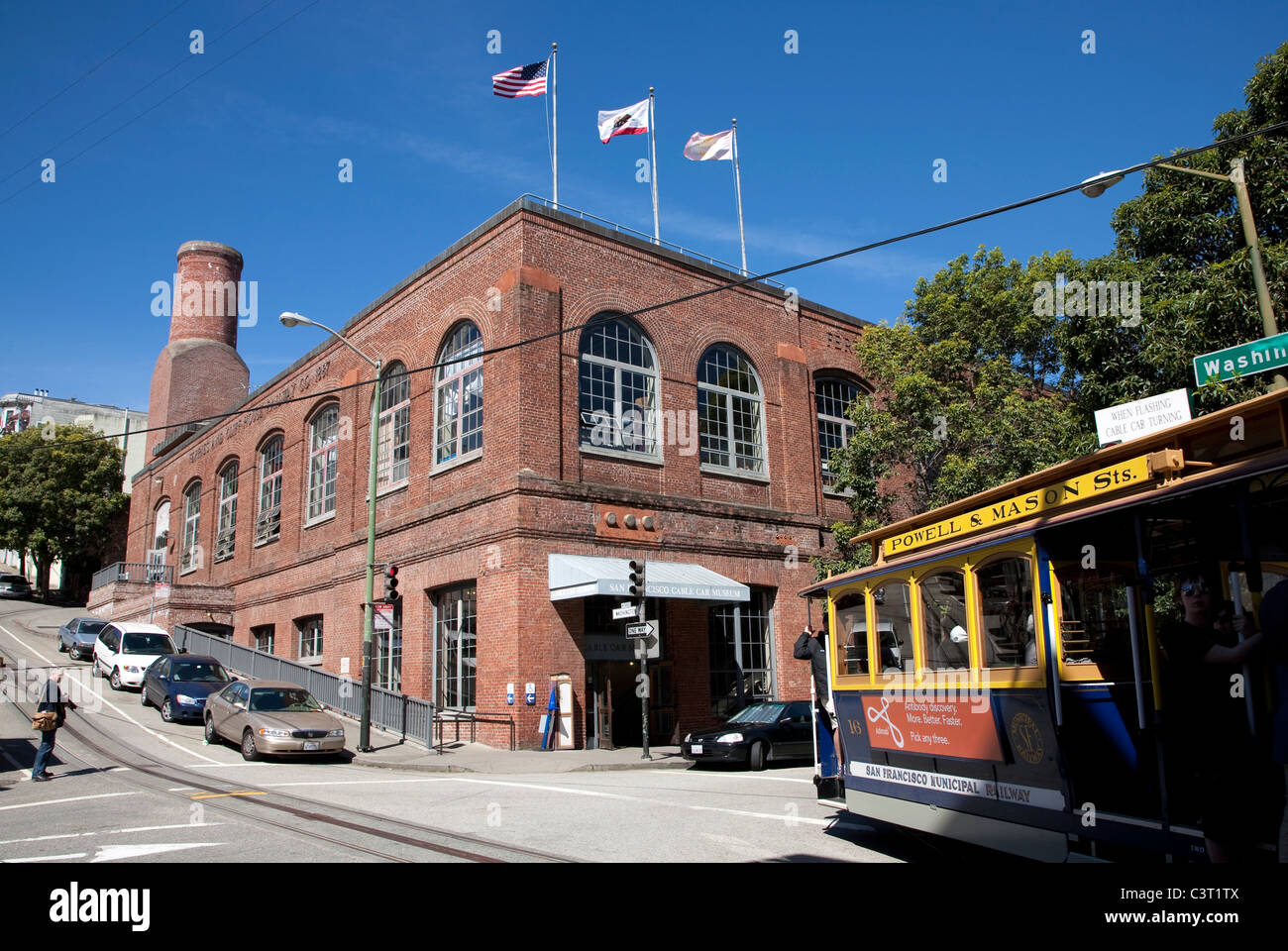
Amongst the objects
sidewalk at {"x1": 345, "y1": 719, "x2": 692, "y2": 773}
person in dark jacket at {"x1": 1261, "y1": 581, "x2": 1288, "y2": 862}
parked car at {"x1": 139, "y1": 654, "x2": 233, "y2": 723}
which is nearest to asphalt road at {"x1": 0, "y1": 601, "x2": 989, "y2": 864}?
sidewalk at {"x1": 345, "y1": 719, "x2": 692, "y2": 773}

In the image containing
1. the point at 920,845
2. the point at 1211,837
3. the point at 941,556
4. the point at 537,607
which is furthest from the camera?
the point at 537,607

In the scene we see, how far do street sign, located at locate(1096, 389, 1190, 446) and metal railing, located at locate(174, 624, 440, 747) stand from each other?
1552 cm

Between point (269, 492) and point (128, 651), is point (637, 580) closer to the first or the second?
point (128, 651)

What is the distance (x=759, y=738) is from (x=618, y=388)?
9.53 meters

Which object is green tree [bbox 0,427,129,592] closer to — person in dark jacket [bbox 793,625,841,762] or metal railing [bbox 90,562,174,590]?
metal railing [bbox 90,562,174,590]

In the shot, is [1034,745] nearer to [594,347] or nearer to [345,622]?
[594,347]

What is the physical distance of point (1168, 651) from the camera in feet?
18.4

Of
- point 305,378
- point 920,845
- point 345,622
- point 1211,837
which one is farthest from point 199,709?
point 1211,837

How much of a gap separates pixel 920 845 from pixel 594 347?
15714 millimetres

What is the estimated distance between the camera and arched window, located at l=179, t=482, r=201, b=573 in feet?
129

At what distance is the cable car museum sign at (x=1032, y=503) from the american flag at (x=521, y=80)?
1726cm

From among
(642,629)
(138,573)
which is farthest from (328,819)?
(138,573)

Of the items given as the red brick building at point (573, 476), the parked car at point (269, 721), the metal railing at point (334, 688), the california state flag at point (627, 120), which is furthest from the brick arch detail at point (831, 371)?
the parked car at point (269, 721)

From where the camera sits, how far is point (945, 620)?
7.73 m
